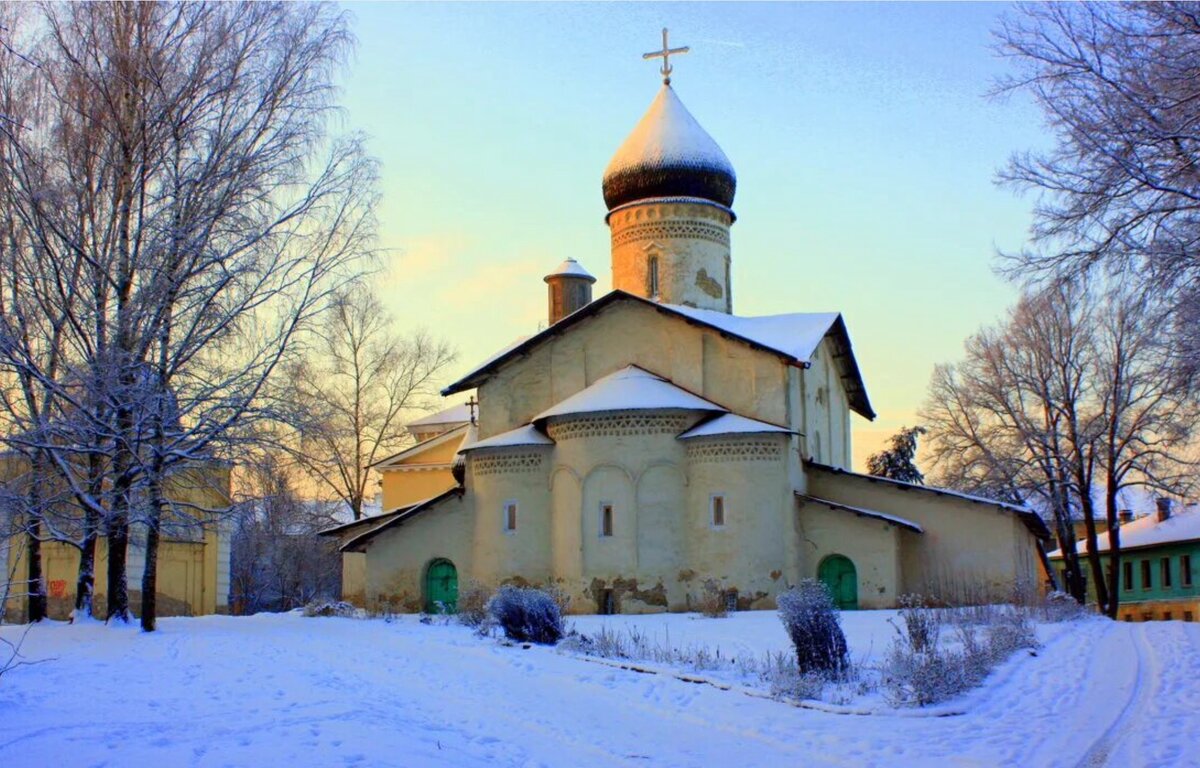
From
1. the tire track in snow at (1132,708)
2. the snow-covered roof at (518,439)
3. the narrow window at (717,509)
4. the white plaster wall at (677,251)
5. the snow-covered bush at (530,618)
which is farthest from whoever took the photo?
the white plaster wall at (677,251)

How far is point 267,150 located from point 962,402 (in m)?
19.6

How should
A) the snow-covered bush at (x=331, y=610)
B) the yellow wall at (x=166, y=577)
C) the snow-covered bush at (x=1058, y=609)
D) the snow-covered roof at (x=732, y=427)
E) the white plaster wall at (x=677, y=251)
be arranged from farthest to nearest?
the white plaster wall at (x=677, y=251) → the yellow wall at (x=166, y=577) → the snow-covered roof at (x=732, y=427) → the snow-covered bush at (x=331, y=610) → the snow-covered bush at (x=1058, y=609)

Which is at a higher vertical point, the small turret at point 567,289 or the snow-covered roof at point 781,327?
the small turret at point 567,289

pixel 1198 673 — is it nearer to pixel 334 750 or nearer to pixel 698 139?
pixel 334 750

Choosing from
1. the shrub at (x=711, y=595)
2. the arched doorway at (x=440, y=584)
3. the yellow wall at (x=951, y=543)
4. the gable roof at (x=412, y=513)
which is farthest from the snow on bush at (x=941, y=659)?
the arched doorway at (x=440, y=584)

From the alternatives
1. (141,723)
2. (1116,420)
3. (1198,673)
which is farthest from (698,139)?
(141,723)

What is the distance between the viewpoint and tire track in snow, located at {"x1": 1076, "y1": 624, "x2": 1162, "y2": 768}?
7516 millimetres

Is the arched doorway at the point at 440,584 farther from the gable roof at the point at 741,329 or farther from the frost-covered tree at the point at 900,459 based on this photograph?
the frost-covered tree at the point at 900,459

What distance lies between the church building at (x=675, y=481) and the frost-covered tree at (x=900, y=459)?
15527mm

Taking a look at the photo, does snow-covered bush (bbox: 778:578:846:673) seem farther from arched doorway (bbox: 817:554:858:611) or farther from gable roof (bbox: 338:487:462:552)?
gable roof (bbox: 338:487:462:552)

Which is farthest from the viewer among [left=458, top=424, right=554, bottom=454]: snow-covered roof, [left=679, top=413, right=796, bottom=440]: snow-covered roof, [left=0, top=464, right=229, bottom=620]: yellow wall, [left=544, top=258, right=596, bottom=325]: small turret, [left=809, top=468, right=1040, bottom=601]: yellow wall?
[left=544, top=258, right=596, bottom=325]: small turret

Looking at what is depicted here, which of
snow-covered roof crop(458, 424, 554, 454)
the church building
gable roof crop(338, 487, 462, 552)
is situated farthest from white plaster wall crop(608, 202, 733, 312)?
gable roof crop(338, 487, 462, 552)

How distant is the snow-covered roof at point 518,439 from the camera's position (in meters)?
25.4

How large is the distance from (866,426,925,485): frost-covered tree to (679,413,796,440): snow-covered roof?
21075 mm
